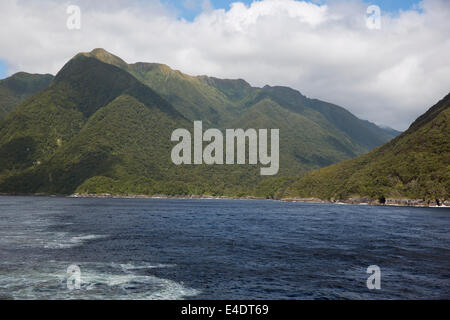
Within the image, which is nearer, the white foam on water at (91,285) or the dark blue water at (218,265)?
A: the white foam on water at (91,285)

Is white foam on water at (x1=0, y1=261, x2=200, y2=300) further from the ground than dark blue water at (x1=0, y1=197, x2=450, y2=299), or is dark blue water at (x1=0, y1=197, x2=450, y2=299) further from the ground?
white foam on water at (x1=0, y1=261, x2=200, y2=300)

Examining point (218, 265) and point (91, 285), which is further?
point (218, 265)

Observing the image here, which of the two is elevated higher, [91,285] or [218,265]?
[91,285]

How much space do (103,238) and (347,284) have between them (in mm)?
47032

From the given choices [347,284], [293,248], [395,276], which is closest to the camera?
[347,284]

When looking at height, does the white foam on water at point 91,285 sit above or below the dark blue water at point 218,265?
above

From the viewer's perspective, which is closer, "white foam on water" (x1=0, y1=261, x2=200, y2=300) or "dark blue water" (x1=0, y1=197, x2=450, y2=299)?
"white foam on water" (x1=0, y1=261, x2=200, y2=300)
